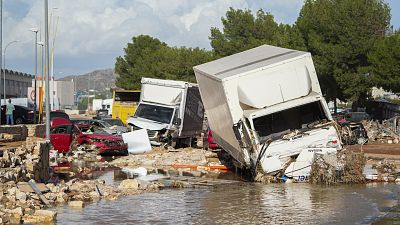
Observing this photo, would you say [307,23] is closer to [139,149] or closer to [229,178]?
[139,149]

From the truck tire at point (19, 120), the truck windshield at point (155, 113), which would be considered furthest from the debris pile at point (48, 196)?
the truck tire at point (19, 120)

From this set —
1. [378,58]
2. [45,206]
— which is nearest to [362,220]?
[45,206]

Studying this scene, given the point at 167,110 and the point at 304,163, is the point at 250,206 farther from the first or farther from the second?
the point at 167,110

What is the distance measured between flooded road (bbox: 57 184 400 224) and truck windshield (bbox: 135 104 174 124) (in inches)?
594

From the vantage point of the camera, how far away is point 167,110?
35.1 metres

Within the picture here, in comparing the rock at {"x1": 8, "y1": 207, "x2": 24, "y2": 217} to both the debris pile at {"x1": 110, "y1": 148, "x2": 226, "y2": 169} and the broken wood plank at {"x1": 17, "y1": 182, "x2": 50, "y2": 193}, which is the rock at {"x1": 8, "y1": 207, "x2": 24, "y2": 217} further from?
the debris pile at {"x1": 110, "y1": 148, "x2": 226, "y2": 169}

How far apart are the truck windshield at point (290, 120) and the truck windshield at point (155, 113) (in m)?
12.8

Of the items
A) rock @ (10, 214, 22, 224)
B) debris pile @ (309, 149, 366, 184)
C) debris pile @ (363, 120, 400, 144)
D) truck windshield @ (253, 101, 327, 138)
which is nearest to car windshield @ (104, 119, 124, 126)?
debris pile @ (363, 120, 400, 144)

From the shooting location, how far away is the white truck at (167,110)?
34.6 metres

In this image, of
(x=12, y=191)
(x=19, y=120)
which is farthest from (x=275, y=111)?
(x=19, y=120)

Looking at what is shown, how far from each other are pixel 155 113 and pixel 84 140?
15.7ft

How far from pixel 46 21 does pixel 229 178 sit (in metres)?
8.26

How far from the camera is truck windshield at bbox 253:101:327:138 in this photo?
21.6 m

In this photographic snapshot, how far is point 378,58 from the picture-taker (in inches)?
1981
